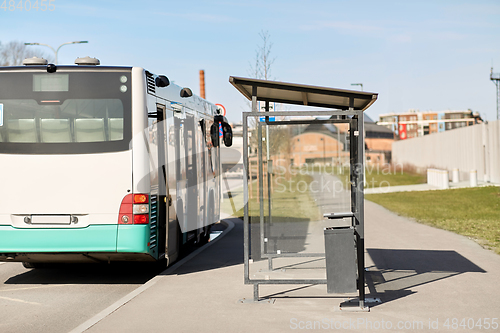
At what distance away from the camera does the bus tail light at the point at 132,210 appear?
8.01 meters

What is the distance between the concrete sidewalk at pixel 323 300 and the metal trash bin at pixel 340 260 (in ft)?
0.95

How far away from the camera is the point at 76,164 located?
8.05 metres

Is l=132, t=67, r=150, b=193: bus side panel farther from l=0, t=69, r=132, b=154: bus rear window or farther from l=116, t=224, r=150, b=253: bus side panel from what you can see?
l=116, t=224, r=150, b=253: bus side panel

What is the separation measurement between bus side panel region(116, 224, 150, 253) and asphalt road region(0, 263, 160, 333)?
638 millimetres

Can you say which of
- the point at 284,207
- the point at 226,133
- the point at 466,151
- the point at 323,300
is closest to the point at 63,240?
the point at 323,300

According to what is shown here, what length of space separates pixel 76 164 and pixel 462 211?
14.3m

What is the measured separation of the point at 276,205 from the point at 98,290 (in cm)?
1859

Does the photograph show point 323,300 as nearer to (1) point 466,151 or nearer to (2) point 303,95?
(2) point 303,95

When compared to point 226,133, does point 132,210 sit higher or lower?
lower

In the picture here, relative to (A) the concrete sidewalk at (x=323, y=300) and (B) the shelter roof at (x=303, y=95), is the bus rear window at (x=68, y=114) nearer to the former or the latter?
(B) the shelter roof at (x=303, y=95)

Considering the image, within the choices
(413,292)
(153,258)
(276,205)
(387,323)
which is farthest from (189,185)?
(276,205)

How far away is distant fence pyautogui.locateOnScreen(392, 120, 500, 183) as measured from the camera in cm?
3291

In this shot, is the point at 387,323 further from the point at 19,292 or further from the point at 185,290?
the point at 19,292

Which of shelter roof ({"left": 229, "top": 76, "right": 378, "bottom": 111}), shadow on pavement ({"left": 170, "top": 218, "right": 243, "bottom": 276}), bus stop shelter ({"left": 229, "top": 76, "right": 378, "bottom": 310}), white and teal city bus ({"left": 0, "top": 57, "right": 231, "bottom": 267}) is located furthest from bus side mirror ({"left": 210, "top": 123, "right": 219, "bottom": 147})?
white and teal city bus ({"left": 0, "top": 57, "right": 231, "bottom": 267})
